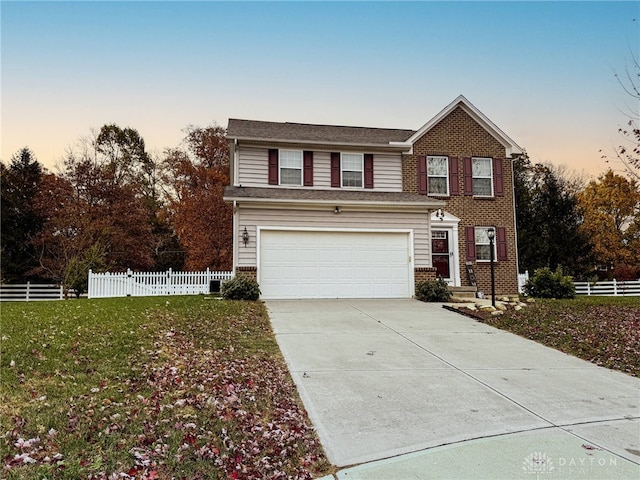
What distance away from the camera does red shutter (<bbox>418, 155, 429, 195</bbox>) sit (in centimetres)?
1648

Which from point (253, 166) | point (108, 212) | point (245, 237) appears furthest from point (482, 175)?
point (108, 212)

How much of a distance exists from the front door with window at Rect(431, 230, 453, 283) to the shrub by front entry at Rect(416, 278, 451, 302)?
124 inches

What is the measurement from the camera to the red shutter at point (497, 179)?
1714 cm

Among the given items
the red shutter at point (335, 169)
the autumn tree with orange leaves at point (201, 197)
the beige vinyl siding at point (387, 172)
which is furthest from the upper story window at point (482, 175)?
the autumn tree with orange leaves at point (201, 197)

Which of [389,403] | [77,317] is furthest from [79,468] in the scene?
[77,317]

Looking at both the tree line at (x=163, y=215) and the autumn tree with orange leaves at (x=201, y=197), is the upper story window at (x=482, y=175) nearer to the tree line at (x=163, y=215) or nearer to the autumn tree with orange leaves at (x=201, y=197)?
the tree line at (x=163, y=215)

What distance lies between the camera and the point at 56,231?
22641 millimetres

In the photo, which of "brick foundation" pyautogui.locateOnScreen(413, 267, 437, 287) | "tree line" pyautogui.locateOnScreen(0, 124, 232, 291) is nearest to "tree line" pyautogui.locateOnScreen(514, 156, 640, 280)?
"brick foundation" pyautogui.locateOnScreen(413, 267, 437, 287)

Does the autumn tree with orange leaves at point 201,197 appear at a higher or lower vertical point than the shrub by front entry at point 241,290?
higher

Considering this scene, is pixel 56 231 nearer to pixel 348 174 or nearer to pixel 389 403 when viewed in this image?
pixel 348 174

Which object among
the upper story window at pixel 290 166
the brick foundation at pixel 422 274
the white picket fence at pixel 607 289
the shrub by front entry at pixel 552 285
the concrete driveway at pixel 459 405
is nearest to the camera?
the concrete driveway at pixel 459 405

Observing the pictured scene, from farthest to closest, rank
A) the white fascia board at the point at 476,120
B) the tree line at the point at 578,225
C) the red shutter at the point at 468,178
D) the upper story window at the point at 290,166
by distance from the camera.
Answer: the tree line at the point at 578,225, the red shutter at the point at 468,178, the white fascia board at the point at 476,120, the upper story window at the point at 290,166

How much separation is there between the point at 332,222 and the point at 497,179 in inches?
298

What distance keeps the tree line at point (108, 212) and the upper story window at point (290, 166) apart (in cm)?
897
